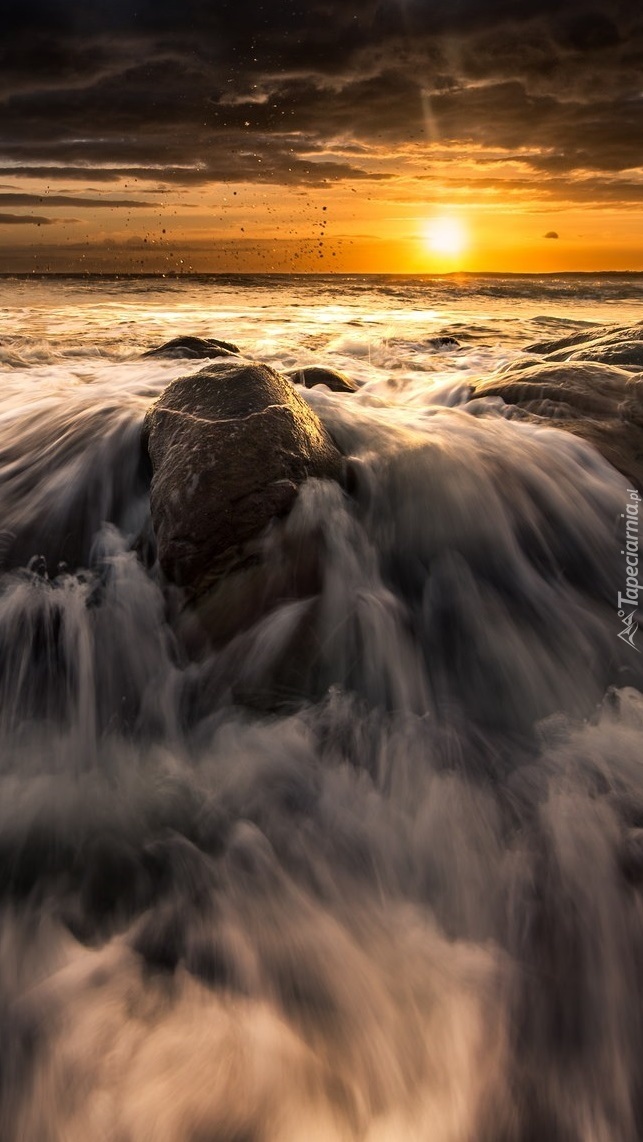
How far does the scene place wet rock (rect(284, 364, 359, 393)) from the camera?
22.1ft

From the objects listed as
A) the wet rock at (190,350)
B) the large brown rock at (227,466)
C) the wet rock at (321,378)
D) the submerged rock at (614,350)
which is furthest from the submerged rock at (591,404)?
the wet rock at (190,350)

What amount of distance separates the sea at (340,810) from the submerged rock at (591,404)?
0.34 m

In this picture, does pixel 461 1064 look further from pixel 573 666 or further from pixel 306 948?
pixel 573 666

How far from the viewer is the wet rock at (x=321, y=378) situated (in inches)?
265

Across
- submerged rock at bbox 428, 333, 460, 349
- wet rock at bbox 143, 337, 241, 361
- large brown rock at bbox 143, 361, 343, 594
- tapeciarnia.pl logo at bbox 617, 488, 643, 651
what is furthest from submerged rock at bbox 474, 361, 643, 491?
submerged rock at bbox 428, 333, 460, 349

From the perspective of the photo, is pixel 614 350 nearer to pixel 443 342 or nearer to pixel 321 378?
pixel 321 378

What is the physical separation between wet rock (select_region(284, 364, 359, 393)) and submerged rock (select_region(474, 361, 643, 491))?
66.0 inches

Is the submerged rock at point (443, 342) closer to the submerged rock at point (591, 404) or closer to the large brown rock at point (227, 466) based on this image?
the submerged rock at point (591, 404)

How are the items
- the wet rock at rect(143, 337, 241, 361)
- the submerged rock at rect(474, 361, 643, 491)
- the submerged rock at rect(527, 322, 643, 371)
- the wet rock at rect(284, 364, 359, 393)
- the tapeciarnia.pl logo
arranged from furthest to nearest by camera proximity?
the wet rock at rect(143, 337, 241, 361)
the submerged rock at rect(527, 322, 643, 371)
the wet rock at rect(284, 364, 359, 393)
the submerged rock at rect(474, 361, 643, 491)
the tapeciarnia.pl logo

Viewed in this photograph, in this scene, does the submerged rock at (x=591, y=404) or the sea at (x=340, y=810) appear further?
the submerged rock at (x=591, y=404)

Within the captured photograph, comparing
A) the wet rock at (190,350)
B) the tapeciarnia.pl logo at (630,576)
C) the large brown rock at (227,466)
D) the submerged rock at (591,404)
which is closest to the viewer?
the large brown rock at (227,466)

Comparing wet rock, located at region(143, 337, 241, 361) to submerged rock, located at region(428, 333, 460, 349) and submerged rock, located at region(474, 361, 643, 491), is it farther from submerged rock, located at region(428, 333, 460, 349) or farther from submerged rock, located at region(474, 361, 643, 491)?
submerged rock, located at region(474, 361, 643, 491)

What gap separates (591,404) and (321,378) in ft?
9.40

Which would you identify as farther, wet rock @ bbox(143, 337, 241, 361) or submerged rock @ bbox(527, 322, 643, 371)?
wet rock @ bbox(143, 337, 241, 361)
